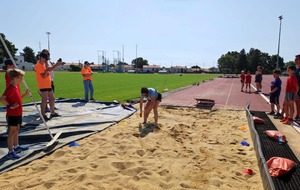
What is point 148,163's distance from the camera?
4.30m

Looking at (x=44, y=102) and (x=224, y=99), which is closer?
(x=44, y=102)

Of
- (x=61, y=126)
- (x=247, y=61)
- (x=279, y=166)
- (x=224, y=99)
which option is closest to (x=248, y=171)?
(x=279, y=166)

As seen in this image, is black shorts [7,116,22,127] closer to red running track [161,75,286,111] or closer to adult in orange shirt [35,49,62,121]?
adult in orange shirt [35,49,62,121]

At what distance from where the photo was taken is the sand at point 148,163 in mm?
3584

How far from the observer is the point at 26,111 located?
8109 mm

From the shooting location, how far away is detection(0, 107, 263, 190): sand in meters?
3.58

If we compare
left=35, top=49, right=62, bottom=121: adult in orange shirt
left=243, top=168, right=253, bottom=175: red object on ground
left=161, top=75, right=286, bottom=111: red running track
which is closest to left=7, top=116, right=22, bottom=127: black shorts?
left=35, top=49, right=62, bottom=121: adult in orange shirt

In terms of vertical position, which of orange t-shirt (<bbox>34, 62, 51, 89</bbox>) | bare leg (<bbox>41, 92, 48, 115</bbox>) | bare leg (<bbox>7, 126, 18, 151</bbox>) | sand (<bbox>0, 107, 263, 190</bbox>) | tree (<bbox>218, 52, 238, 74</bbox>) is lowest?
sand (<bbox>0, 107, 263, 190</bbox>)

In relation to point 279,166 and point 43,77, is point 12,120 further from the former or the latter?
point 279,166

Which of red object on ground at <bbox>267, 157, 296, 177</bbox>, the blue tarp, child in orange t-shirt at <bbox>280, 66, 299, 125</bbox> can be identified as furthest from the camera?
child in orange t-shirt at <bbox>280, 66, 299, 125</bbox>

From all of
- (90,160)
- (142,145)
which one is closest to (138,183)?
(90,160)

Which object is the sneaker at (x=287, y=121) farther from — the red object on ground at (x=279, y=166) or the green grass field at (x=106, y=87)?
the green grass field at (x=106, y=87)

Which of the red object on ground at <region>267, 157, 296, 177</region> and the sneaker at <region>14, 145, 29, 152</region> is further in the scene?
the sneaker at <region>14, 145, 29, 152</region>

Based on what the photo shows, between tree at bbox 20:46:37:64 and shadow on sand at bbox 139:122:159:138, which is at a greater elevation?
tree at bbox 20:46:37:64
